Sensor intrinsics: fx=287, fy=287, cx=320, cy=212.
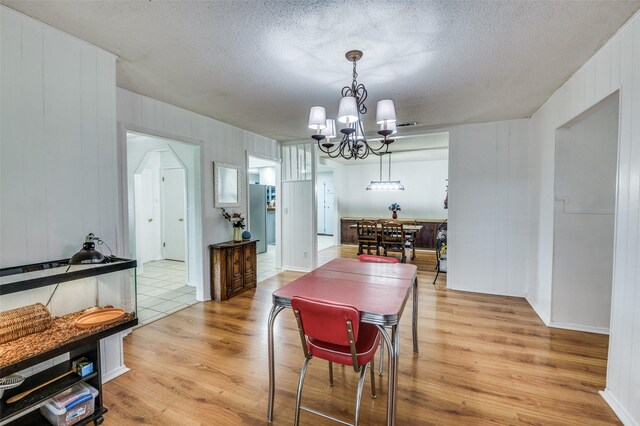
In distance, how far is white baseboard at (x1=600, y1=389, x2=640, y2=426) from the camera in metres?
1.67

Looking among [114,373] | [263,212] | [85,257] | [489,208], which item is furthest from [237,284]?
[489,208]

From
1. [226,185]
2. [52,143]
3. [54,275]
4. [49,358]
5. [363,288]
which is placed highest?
[52,143]

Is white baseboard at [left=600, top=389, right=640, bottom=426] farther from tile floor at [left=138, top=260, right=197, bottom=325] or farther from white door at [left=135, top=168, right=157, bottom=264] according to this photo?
white door at [left=135, top=168, right=157, bottom=264]

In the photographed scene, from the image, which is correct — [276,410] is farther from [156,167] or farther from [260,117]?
[156,167]

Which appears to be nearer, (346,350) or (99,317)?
(346,350)

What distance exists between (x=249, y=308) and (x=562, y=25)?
3802 millimetres

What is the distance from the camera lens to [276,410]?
184cm

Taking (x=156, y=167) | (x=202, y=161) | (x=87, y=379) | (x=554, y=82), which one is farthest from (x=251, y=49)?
(x=156, y=167)

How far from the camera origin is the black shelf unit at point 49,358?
1.47 meters

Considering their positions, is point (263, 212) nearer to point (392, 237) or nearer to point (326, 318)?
point (392, 237)

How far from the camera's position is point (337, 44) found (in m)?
2.01

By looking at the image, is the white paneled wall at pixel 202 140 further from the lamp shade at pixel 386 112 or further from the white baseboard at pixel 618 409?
the white baseboard at pixel 618 409

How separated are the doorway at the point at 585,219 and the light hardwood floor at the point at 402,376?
287 millimetres

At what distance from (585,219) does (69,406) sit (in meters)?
4.29
